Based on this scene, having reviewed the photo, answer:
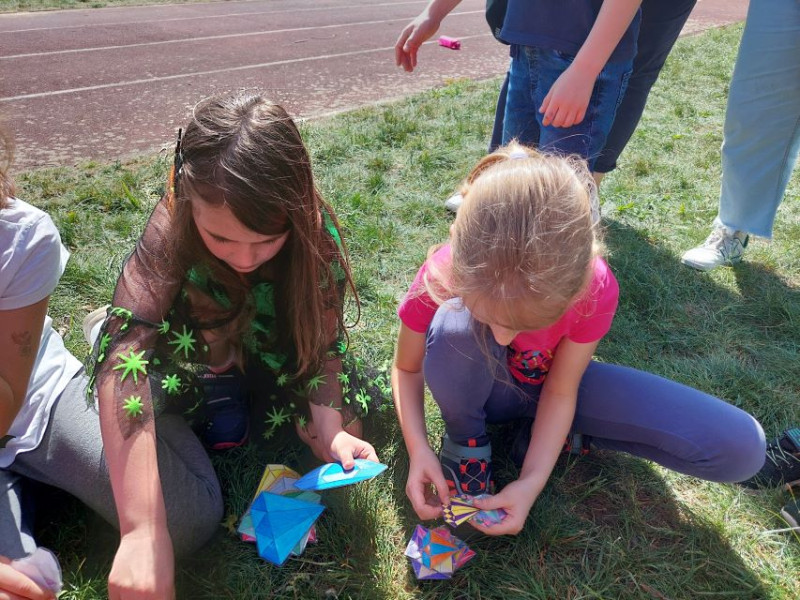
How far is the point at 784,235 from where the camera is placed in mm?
2789

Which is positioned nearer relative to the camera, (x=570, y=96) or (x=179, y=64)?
(x=570, y=96)

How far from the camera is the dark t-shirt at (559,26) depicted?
6.34 feet

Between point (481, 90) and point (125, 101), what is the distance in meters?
2.98

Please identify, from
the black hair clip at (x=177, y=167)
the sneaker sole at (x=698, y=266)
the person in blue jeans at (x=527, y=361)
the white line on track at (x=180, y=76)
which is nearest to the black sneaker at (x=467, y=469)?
the person in blue jeans at (x=527, y=361)

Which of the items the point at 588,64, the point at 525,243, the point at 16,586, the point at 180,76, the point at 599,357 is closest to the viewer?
the point at 525,243

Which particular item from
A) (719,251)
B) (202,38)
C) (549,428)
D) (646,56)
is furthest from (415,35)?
(202,38)

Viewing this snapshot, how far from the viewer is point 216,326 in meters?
1.54

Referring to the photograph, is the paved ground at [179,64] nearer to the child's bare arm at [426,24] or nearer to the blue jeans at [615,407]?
the child's bare arm at [426,24]

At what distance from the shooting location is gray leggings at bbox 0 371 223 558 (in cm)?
136

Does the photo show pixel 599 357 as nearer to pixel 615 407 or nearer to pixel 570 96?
pixel 615 407

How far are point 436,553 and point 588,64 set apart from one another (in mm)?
1279

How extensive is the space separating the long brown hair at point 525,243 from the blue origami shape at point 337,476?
0.46 meters

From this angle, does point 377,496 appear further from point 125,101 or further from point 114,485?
point 125,101

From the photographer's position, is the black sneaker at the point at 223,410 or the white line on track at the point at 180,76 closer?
the black sneaker at the point at 223,410
